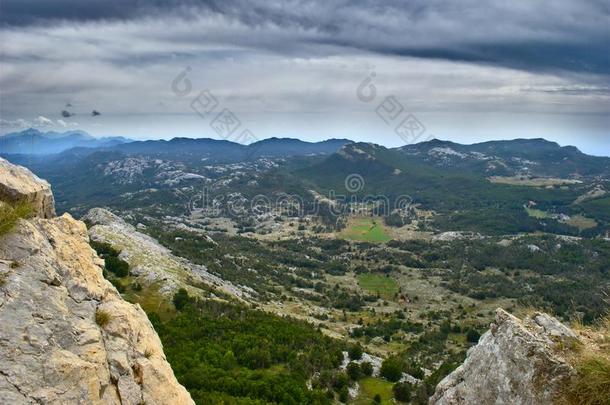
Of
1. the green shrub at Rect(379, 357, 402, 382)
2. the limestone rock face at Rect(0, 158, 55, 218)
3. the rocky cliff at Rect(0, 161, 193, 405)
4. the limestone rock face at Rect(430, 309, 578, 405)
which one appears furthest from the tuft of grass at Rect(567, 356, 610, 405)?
the green shrub at Rect(379, 357, 402, 382)

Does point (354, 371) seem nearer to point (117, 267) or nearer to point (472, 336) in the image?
point (117, 267)

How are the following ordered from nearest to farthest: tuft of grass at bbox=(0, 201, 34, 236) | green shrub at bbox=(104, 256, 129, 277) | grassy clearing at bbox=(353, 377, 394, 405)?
tuft of grass at bbox=(0, 201, 34, 236)
grassy clearing at bbox=(353, 377, 394, 405)
green shrub at bbox=(104, 256, 129, 277)

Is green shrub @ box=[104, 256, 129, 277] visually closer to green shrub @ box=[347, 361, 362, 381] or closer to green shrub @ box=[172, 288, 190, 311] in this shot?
green shrub @ box=[172, 288, 190, 311]

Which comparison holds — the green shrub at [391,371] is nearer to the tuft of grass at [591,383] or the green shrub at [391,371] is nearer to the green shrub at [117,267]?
the green shrub at [117,267]

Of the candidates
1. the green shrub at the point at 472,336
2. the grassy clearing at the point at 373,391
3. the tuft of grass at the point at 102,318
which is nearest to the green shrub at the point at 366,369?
the grassy clearing at the point at 373,391

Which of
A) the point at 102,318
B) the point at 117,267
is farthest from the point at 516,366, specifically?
the point at 117,267

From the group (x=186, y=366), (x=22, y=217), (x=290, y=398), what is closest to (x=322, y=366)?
(x=290, y=398)
